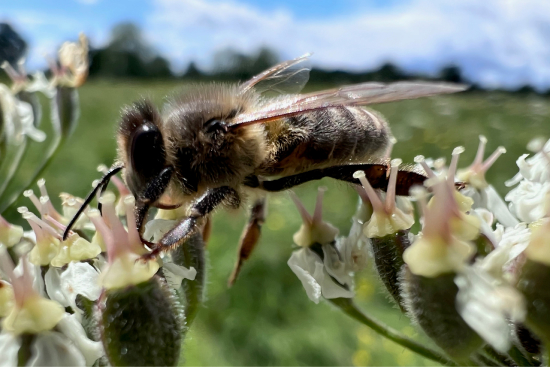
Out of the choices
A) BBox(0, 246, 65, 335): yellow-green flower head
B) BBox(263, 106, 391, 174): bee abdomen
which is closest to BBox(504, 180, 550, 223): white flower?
BBox(263, 106, 391, 174): bee abdomen

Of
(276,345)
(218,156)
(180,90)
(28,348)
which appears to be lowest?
(276,345)

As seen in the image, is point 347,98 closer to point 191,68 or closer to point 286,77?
point 286,77

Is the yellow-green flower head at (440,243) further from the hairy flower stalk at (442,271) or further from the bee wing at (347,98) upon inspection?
the bee wing at (347,98)

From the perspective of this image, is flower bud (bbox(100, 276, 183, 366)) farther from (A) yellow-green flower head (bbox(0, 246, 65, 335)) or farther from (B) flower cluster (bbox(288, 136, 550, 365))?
(B) flower cluster (bbox(288, 136, 550, 365))

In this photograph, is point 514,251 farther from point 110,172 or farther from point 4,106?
point 4,106

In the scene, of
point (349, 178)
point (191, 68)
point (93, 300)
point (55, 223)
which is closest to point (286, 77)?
point (349, 178)

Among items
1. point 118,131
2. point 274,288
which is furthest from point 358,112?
point 274,288
